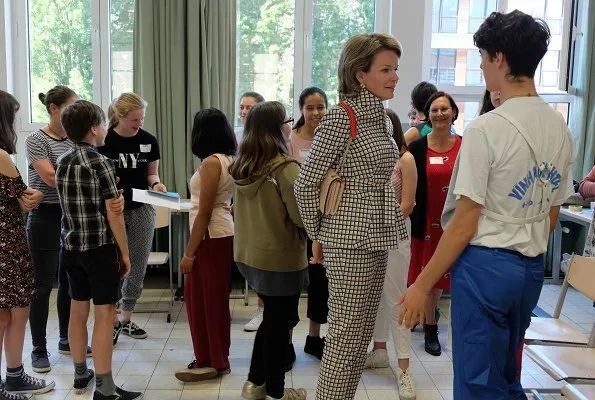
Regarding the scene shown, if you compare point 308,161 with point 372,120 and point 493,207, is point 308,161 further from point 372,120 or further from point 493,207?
point 493,207

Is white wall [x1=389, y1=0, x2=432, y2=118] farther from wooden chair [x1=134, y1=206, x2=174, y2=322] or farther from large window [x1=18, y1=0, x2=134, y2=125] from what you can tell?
large window [x1=18, y1=0, x2=134, y2=125]

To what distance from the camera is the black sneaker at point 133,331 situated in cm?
354

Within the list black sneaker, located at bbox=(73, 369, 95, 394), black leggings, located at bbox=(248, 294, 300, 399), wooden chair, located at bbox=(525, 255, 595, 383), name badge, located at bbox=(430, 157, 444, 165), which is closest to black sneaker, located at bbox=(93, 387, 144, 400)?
black sneaker, located at bbox=(73, 369, 95, 394)

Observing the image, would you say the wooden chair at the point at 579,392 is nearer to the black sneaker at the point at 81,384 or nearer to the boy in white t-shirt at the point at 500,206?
the boy in white t-shirt at the point at 500,206

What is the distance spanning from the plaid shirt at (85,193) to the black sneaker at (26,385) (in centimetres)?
73

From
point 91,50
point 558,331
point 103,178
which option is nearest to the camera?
point 103,178

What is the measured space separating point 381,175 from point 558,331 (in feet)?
3.99

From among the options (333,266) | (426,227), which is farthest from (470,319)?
(426,227)

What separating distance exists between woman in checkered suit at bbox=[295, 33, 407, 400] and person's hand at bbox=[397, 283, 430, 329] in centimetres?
42

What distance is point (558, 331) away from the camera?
2.55 meters

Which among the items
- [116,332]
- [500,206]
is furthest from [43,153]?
[500,206]

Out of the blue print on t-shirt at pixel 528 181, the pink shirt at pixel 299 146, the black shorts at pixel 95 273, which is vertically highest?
the blue print on t-shirt at pixel 528 181

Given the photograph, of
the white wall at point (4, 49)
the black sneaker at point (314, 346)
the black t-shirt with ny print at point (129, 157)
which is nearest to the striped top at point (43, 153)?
the black t-shirt with ny print at point (129, 157)

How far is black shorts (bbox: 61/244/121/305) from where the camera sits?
2.43 m
